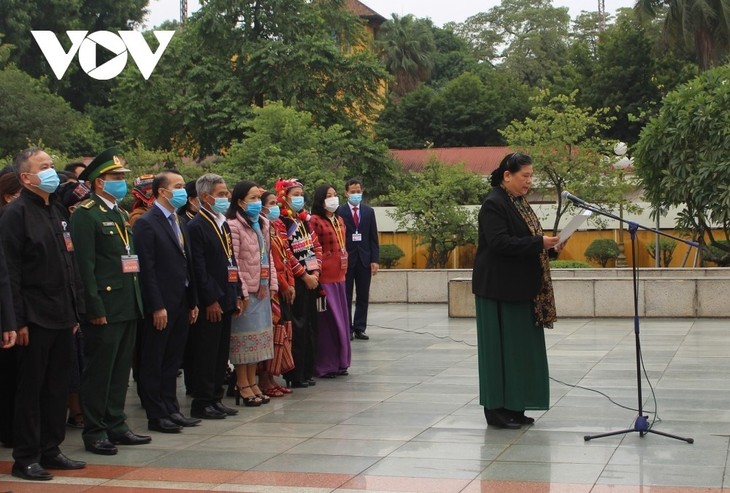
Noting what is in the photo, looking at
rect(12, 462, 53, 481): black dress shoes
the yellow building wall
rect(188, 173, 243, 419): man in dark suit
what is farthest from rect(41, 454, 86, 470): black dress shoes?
the yellow building wall

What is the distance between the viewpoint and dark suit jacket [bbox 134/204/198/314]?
8.08 metres

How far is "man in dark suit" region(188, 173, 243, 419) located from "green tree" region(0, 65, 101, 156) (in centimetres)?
3792

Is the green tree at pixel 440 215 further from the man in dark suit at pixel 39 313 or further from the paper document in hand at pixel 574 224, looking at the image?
the man in dark suit at pixel 39 313

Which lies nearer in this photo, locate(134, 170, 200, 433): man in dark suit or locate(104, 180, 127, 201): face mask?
locate(104, 180, 127, 201): face mask

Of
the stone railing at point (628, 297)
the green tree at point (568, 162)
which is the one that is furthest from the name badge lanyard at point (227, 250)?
the green tree at point (568, 162)

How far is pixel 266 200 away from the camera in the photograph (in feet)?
33.8

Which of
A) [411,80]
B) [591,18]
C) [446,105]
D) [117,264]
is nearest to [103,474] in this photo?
[117,264]

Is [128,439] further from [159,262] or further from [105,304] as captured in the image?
[159,262]

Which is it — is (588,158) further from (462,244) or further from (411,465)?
(411,465)

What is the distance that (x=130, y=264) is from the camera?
25.5 feet

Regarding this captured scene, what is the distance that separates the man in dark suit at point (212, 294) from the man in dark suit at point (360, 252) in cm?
549

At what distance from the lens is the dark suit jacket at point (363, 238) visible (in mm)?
14570

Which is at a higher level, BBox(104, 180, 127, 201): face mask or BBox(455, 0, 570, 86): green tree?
BBox(455, 0, 570, 86): green tree

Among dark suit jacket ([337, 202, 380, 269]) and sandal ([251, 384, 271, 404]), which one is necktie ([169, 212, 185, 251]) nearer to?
sandal ([251, 384, 271, 404])
